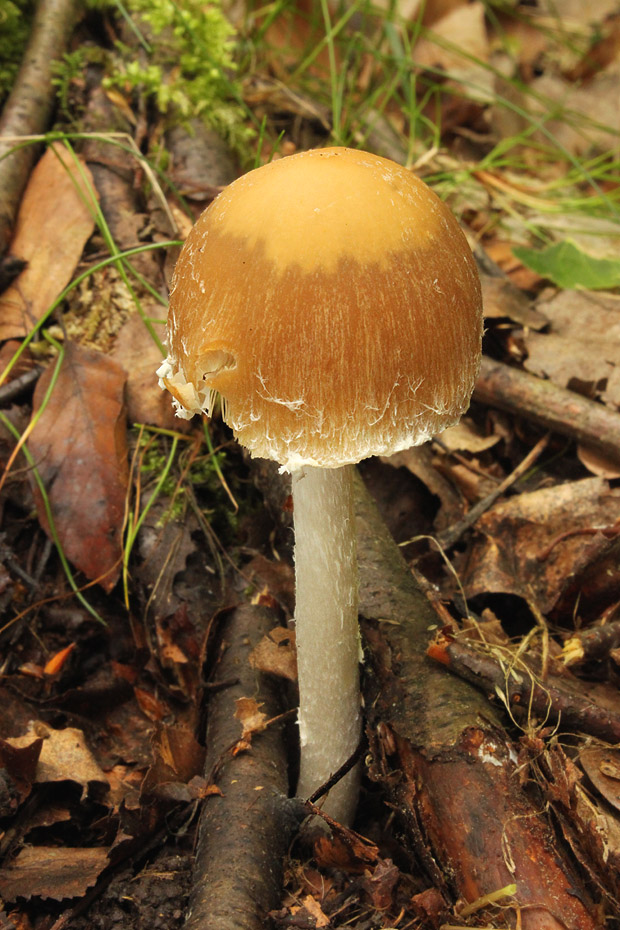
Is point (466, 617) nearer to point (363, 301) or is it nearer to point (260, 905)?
point (260, 905)

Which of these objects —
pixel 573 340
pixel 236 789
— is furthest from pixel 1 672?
pixel 573 340

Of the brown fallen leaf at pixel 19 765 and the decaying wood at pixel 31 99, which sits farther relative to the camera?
the decaying wood at pixel 31 99

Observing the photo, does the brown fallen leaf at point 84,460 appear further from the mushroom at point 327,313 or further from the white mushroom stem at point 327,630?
the mushroom at point 327,313

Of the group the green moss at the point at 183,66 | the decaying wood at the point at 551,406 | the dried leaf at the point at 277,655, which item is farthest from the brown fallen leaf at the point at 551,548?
the green moss at the point at 183,66

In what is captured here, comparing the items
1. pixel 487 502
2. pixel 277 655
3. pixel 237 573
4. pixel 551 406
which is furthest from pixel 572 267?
pixel 277 655

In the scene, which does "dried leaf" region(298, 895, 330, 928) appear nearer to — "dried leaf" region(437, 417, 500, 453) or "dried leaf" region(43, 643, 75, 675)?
"dried leaf" region(43, 643, 75, 675)

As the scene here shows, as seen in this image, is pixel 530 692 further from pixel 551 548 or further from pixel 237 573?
pixel 237 573

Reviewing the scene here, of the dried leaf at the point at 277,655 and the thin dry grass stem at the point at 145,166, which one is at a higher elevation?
the thin dry grass stem at the point at 145,166

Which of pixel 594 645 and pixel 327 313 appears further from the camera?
pixel 594 645
